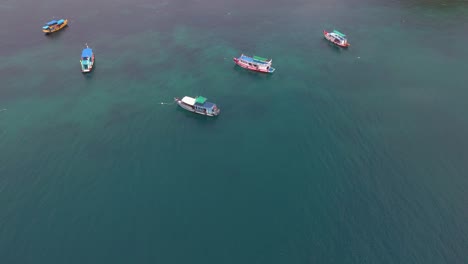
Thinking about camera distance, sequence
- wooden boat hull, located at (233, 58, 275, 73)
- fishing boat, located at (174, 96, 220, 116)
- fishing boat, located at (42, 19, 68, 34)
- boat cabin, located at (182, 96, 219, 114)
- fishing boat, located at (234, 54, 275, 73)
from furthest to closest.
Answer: fishing boat, located at (42, 19, 68, 34) < wooden boat hull, located at (233, 58, 275, 73) < fishing boat, located at (234, 54, 275, 73) < fishing boat, located at (174, 96, 220, 116) < boat cabin, located at (182, 96, 219, 114)

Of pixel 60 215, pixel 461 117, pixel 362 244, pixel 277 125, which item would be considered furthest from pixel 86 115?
pixel 461 117

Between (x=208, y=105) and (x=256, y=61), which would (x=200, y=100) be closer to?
(x=208, y=105)

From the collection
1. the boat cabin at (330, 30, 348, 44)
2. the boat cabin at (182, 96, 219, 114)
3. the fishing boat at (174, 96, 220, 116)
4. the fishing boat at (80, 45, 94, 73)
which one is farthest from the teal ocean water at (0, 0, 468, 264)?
the boat cabin at (330, 30, 348, 44)

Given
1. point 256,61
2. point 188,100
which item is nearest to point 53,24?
point 188,100

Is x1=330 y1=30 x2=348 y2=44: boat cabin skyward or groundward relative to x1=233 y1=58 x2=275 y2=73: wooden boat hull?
skyward

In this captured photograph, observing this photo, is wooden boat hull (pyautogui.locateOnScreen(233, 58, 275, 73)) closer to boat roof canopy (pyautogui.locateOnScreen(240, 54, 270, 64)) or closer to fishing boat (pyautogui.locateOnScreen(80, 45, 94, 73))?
boat roof canopy (pyautogui.locateOnScreen(240, 54, 270, 64))

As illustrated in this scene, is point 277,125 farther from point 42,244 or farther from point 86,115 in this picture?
point 42,244
